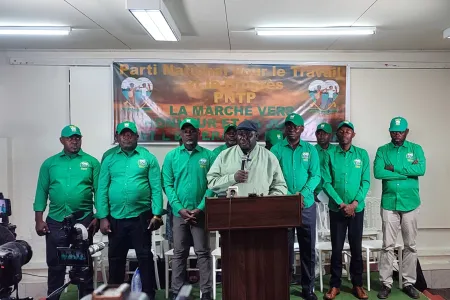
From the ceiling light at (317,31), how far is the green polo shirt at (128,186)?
76.8 inches

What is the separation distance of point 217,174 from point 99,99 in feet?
8.51

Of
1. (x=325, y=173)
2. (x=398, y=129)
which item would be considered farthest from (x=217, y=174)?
(x=398, y=129)

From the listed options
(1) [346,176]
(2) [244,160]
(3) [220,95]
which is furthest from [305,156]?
(3) [220,95]

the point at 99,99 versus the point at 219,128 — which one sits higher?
the point at 99,99

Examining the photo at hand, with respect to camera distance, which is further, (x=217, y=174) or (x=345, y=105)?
(x=345, y=105)

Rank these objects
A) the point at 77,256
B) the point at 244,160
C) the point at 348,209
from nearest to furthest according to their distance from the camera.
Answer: the point at 77,256
the point at 244,160
the point at 348,209

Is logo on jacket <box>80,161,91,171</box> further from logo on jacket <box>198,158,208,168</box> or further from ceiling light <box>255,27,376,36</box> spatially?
ceiling light <box>255,27,376,36</box>

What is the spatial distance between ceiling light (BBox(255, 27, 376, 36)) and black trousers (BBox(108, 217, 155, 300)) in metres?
2.47

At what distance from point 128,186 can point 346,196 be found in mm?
2181

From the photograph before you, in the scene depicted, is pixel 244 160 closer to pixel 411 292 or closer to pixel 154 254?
pixel 154 254

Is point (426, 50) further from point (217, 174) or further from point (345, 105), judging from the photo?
point (217, 174)

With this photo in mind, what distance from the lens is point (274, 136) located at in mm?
4984

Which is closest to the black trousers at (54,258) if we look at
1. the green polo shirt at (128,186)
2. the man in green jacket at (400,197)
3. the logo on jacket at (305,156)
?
the green polo shirt at (128,186)

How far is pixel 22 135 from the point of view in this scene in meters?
5.20
